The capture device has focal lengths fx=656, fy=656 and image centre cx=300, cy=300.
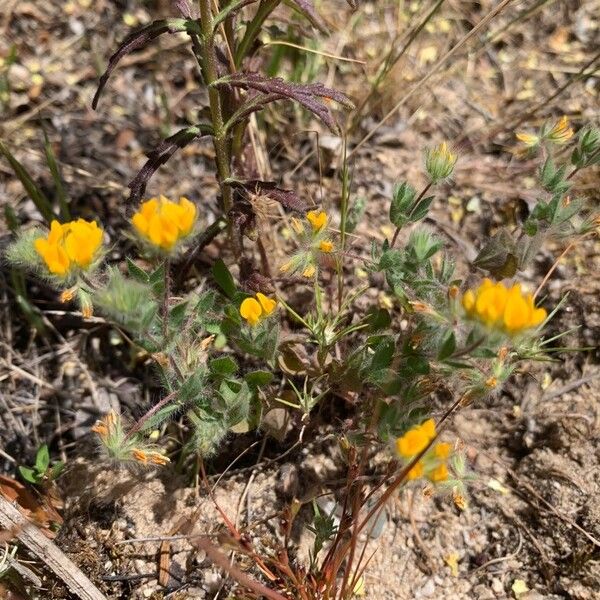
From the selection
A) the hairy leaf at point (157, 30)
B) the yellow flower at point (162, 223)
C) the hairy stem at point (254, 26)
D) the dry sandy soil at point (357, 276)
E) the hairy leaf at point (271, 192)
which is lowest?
the dry sandy soil at point (357, 276)

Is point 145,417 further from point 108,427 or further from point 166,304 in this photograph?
point 166,304

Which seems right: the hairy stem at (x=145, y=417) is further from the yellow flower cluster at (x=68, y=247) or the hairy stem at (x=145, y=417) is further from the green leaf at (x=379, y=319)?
the green leaf at (x=379, y=319)

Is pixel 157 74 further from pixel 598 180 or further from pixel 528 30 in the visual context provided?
pixel 598 180

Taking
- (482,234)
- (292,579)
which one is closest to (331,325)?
(292,579)

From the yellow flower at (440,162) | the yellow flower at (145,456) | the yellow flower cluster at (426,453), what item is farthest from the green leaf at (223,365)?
the yellow flower at (440,162)

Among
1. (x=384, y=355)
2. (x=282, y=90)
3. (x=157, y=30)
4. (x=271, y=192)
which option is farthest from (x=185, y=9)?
(x=384, y=355)

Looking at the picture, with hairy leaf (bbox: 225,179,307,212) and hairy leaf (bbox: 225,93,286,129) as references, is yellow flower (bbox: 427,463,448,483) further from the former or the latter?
hairy leaf (bbox: 225,93,286,129)

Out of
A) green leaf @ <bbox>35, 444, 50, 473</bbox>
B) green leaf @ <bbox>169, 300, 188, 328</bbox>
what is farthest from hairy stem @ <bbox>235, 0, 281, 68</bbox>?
green leaf @ <bbox>35, 444, 50, 473</bbox>

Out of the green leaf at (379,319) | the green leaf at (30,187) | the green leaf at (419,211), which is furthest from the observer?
the green leaf at (30,187)
